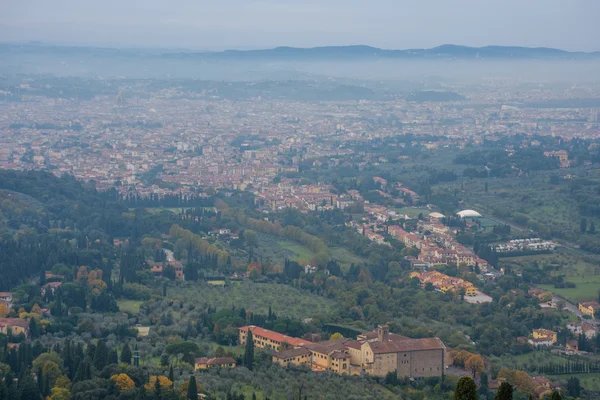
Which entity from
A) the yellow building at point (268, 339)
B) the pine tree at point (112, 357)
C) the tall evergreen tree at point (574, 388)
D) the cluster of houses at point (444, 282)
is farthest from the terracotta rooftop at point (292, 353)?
the cluster of houses at point (444, 282)

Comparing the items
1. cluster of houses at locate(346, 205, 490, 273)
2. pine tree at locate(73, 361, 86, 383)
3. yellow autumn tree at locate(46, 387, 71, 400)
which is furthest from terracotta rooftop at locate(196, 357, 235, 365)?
cluster of houses at locate(346, 205, 490, 273)

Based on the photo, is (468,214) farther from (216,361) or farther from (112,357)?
(112,357)

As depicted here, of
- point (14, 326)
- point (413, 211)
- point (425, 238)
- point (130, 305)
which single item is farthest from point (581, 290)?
point (14, 326)

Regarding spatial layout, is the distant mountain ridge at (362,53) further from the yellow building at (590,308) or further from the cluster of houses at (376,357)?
the cluster of houses at (376,357)

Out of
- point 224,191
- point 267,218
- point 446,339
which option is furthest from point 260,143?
point 446,339

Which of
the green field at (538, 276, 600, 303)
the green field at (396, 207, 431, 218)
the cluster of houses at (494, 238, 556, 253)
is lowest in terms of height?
the green field at (396, 207, 431, 218)

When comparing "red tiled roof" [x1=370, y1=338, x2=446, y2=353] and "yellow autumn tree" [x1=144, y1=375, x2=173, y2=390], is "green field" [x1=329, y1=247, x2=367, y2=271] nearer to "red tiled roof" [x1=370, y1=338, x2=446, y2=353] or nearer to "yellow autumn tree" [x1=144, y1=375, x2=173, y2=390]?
"red tiled roof" [x1=370, y1=338, x2=446, y2=353]
